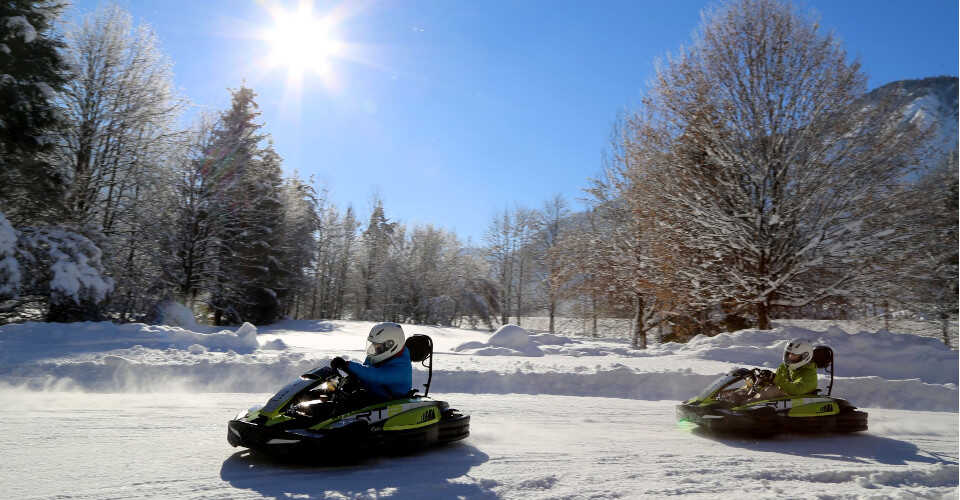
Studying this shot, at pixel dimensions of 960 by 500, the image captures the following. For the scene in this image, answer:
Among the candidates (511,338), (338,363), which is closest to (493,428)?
(338,363)

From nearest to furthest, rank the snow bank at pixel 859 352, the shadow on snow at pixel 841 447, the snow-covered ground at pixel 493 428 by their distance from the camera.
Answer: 1. the snow-covered ground at pixel 493 428
2. the shadow on snow at pixel 841 447
3. the snow bank at pixel 859 352

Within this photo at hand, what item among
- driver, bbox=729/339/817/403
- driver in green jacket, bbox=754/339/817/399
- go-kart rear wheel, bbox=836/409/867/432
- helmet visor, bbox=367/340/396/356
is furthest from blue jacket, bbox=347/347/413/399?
go-kart rear wheel, bbox=836/409/867/432

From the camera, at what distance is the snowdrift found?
866 cm

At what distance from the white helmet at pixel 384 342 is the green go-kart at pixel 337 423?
1.14ft

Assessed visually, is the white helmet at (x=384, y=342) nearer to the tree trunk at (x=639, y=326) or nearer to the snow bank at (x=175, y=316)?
the snow bank at (x=175, y=316)

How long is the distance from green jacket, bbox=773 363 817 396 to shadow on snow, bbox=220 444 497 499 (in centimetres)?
445

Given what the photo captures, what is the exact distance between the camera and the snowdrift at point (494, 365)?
8664mm

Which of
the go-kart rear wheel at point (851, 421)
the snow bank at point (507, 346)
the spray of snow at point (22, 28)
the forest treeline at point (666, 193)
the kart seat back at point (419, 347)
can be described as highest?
the spray of snow at point (22, 28)

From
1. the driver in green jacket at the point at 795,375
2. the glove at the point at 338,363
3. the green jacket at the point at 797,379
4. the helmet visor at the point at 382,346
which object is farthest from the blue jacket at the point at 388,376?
the green jacket at the point at 797,379

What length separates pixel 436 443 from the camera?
18.2 ft

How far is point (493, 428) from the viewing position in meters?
6.64

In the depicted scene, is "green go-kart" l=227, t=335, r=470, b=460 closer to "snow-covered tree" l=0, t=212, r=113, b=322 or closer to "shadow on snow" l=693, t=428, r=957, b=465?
"shadow on snow" l=693, t=428, r=957, b=465

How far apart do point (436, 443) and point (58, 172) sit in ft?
53.8

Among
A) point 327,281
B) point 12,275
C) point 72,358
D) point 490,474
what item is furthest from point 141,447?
point 327,281
